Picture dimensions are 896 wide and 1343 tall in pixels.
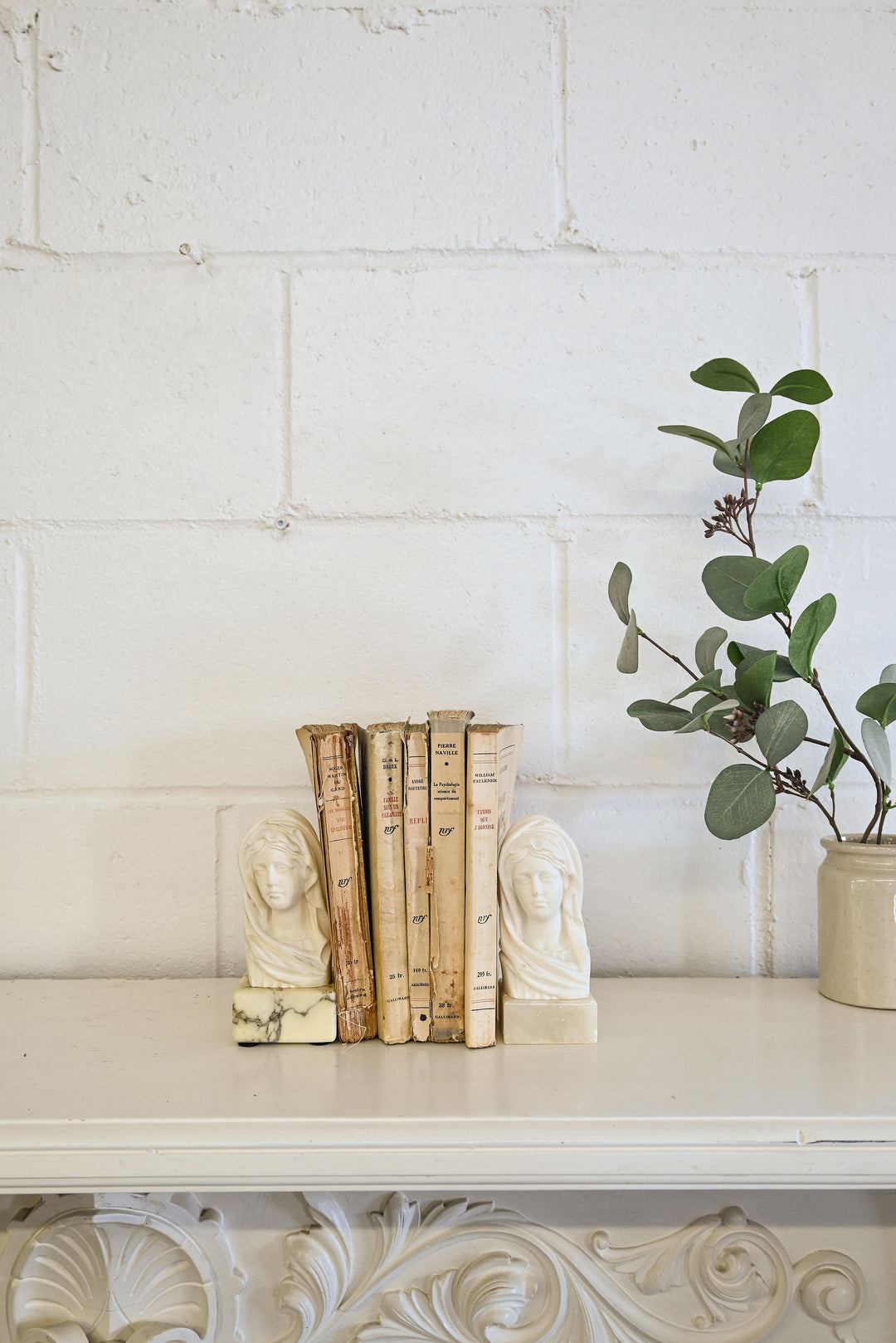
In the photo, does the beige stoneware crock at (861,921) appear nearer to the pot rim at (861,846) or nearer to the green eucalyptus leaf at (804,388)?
the pot rim at (861,846)

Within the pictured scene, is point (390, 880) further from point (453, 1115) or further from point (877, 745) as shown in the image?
point (877, 745)

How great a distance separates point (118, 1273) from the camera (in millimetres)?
750

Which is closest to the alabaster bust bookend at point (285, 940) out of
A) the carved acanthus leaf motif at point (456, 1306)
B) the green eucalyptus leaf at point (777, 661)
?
the carved acanthus leaf motif at point (456, 1306)

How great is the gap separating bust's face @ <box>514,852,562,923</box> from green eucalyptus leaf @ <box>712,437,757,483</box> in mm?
465

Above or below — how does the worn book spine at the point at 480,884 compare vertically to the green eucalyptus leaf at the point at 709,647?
below

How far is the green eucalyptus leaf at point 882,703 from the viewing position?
87 centimetres

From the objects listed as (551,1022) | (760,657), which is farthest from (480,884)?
(760,657)

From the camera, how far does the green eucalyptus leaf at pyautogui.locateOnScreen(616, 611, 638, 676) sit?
874 millimetres

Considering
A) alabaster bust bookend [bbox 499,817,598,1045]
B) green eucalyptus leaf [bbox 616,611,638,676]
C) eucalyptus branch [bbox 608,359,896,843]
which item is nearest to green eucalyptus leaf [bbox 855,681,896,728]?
eucalyptus branch [bbox 608,359,896,843]

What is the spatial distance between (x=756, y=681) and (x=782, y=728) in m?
0.05

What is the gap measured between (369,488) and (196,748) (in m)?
0.38

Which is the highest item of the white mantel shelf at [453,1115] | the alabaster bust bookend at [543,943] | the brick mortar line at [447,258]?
the brick mortar line at [447,258]

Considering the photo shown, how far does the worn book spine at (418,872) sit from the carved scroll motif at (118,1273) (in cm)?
25

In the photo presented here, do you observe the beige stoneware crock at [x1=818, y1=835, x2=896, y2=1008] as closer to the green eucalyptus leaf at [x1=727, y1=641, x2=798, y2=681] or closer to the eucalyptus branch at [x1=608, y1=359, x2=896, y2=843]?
the eucalyptus branch at [x1=608, y1=359, x2=896, y2=843]
